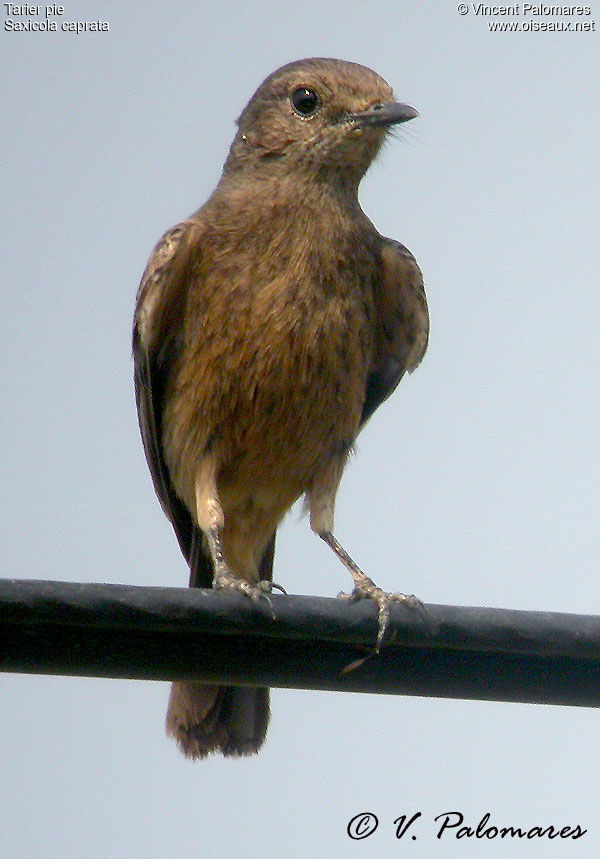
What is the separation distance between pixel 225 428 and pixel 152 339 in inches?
23.0

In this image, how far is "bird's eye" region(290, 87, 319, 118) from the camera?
21.5 feet

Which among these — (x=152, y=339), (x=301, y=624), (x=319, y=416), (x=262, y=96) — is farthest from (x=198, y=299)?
(x=301, y=624)

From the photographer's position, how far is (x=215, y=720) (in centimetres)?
606

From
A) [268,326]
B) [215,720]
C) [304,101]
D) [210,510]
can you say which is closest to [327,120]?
[304,101]

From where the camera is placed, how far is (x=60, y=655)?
346 cm

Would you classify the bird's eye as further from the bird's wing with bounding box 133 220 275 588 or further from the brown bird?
the bird's wing with bounding box 133 220 275 588

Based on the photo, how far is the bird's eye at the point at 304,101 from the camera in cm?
657

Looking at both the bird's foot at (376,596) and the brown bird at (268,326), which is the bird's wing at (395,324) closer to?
the brown bird at (268,326)

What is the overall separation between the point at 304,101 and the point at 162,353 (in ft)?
4.60

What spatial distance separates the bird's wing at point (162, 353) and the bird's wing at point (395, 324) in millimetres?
1033

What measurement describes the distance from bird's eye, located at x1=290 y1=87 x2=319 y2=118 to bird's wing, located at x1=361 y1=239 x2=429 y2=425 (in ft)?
2.49

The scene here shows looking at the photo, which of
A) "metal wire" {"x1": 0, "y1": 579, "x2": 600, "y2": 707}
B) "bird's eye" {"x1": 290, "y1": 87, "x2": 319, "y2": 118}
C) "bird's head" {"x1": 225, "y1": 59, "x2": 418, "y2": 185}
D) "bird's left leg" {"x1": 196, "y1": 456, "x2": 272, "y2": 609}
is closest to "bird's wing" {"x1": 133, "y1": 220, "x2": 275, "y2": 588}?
"bird's left leg" {"x1": 196, "y1": 456, "x2": 272, "y2": 609}

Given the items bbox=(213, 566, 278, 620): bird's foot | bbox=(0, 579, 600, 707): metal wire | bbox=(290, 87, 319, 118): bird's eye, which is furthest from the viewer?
bbox=(290, 87, 319, 118): bird's eye

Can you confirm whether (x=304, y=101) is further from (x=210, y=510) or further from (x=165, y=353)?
(x=210, y=510)
